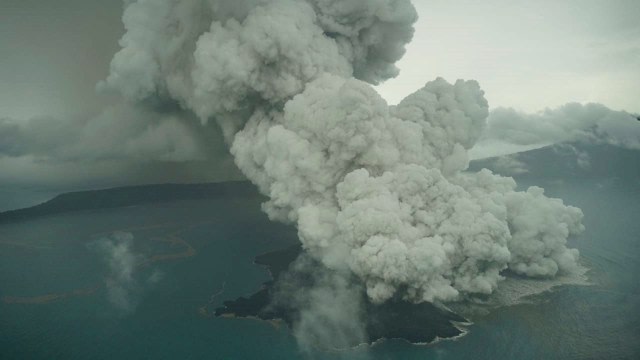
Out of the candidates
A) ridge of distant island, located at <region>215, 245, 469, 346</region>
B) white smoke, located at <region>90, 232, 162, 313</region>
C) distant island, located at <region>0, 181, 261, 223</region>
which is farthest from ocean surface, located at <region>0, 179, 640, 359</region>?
distant island, located at <region>0, 181, 261, 223</region>

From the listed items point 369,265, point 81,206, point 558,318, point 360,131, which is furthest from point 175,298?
point 81,206

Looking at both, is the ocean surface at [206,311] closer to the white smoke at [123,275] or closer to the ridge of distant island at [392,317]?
the white smoke at [123,275]

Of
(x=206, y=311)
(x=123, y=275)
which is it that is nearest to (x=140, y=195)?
(x=123, y=275)

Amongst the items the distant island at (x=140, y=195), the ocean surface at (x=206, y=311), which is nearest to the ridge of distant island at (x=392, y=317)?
the ocean surface at (x=206, y=311)

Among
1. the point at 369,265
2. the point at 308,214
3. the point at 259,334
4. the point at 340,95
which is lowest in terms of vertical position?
the point at 259,334

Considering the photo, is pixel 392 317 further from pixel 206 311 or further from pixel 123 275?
pixel 123 275

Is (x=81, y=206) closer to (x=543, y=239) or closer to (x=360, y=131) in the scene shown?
(x=360, y=131)

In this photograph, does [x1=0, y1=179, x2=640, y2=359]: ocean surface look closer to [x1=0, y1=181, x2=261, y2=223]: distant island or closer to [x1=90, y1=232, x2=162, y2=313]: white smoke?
[x1=90, y1=232, x2=162, y2=313]: white smoke
